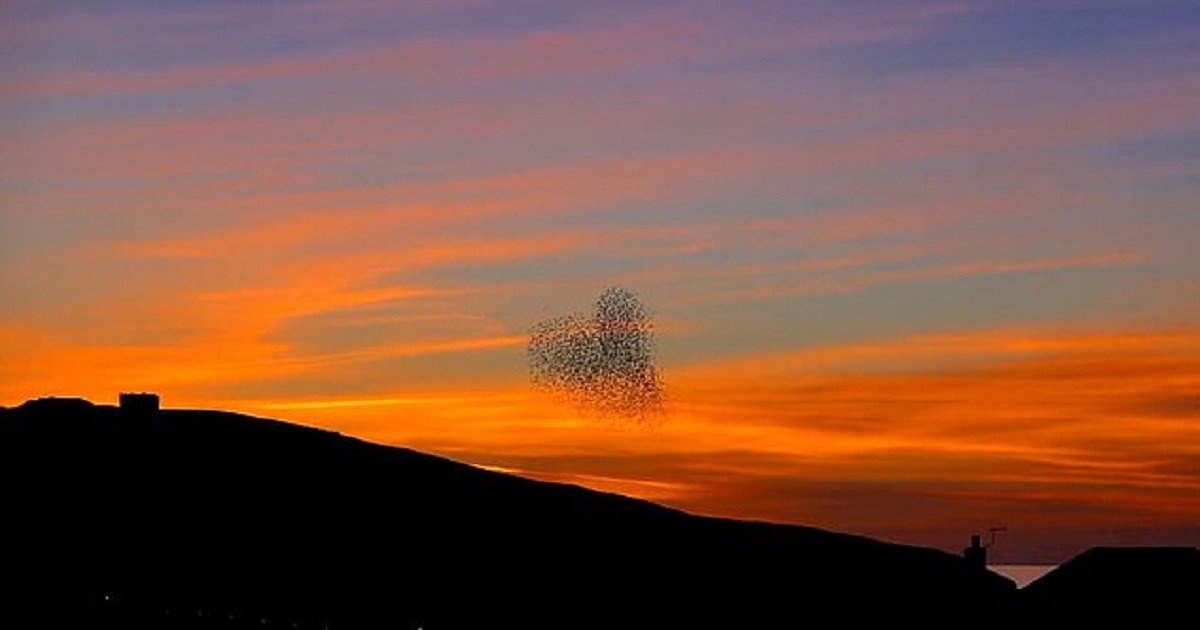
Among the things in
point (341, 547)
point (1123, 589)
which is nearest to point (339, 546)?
point (341, 547)

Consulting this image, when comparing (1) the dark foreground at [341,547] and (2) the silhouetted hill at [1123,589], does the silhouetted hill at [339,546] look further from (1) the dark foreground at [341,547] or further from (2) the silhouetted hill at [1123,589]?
(2) the silhouetted hill at [1123,589]

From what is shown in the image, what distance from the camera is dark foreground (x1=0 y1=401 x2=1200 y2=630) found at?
184 ft

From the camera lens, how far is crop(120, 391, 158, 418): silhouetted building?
61562mm

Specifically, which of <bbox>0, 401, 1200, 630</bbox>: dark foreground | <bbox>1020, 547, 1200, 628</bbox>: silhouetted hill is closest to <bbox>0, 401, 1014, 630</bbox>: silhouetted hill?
<bbox>0, 401, 1200, 630</bbox>: dark foreground

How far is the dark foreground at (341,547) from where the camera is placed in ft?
184

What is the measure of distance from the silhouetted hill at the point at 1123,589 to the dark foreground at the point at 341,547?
3295 mm

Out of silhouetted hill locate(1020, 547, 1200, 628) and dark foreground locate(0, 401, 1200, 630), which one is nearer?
dark foreground locate(0, 401, 1200, 630)

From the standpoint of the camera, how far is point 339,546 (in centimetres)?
6112

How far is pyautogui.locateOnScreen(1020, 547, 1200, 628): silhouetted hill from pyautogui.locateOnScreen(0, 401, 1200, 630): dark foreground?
→ 330 centimetres

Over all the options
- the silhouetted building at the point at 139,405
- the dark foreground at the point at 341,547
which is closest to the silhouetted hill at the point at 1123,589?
the dark foreground at the point at 341,547

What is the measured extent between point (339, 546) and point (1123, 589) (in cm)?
2907

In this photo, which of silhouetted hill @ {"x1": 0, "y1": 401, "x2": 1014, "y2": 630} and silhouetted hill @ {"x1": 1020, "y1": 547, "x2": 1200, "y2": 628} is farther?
silhouetted hill @ {"x1": 1020, "y1": 547, "x2": 1200, "y2": 628}

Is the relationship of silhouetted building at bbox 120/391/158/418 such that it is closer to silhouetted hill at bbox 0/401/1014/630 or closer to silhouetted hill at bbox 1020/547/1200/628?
silhouetted hill at bbox 0/401/1014/630

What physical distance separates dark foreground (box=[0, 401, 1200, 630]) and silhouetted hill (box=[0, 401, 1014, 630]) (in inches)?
2.5
